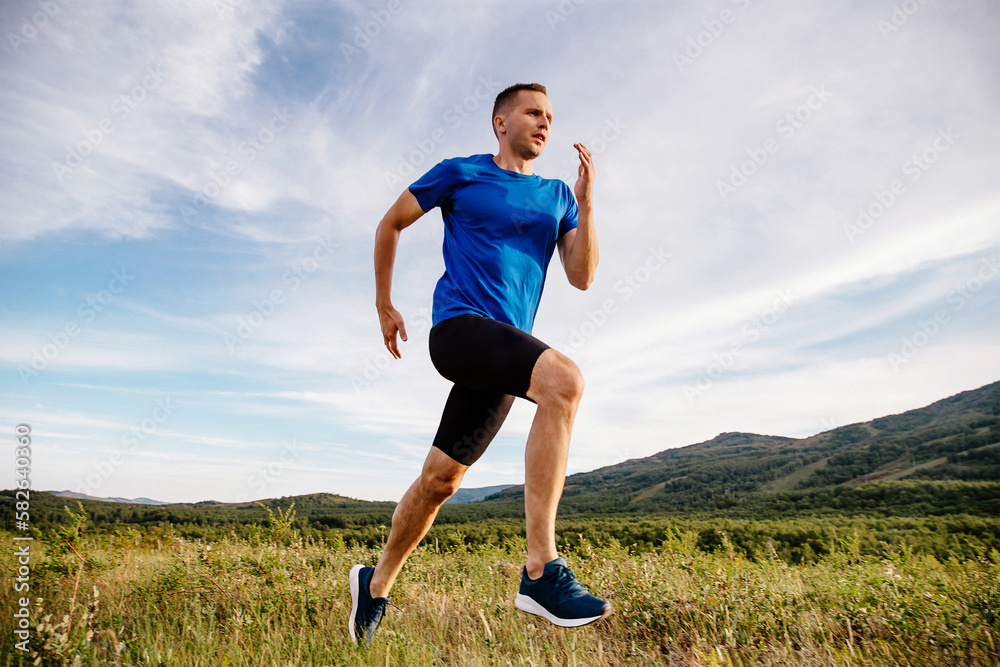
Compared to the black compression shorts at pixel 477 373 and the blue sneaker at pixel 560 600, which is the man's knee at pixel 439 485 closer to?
the black compression shorts at pixel 477 373

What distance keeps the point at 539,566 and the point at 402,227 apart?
1816 millimetres

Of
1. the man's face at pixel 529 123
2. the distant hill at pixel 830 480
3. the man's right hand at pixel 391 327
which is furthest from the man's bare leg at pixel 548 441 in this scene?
the distant hill at pixel 830 480

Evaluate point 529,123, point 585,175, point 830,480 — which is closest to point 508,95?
point 529,123

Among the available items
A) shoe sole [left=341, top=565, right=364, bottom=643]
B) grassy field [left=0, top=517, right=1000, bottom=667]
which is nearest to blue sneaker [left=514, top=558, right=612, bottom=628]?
grassy field [left=0, top=517, right=1000, bottom=667]

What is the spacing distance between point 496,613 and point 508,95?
297cm

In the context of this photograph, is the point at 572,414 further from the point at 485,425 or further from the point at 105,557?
the point at 105,557

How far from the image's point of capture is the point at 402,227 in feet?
9.59

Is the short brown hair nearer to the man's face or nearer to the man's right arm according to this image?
the man's face

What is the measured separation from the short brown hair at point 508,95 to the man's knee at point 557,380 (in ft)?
5.18

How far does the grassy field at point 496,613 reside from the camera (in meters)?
2.45

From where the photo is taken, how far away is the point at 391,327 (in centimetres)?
288

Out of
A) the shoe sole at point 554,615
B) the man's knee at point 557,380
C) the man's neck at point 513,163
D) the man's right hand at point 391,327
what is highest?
the man's neck at point 513,163

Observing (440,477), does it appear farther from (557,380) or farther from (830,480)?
(830,480)

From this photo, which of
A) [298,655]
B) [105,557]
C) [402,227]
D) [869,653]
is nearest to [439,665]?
[298,655]
